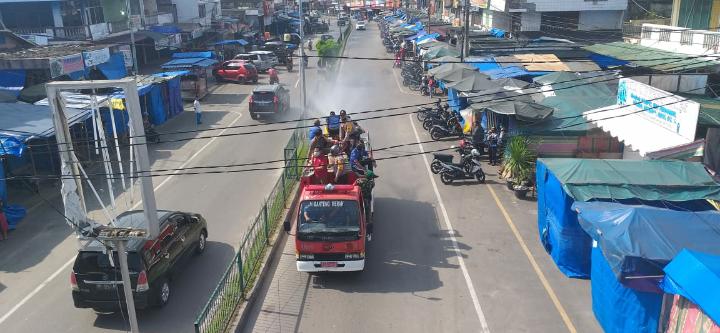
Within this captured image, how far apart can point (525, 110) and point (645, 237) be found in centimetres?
1071

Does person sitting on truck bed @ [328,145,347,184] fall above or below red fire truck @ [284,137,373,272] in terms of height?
above

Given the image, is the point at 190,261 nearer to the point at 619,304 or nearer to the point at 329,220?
the point at 329,220

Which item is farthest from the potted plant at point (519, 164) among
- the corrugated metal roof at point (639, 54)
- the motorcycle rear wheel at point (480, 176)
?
the corrugated metal roof at point (639, 54)

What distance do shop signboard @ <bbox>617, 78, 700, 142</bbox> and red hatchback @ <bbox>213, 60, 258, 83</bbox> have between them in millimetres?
26998

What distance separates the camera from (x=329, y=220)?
12.3 metres

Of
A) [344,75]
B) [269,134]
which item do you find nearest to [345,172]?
[269,134]

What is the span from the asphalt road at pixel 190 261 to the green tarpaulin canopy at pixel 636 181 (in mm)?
8000

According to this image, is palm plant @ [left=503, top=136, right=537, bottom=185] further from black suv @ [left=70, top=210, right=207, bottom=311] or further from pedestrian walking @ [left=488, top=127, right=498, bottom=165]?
black suv @ [left=70, top=210, right=207, bottom=311]

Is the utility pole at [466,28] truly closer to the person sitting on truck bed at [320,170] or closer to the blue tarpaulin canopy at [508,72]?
the blue tarpaulin canopy at [508,72]

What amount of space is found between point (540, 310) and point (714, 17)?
67.7 ft

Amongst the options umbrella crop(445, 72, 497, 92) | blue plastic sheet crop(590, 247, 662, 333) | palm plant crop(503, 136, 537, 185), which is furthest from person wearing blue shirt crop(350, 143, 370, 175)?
umbrella crop(445, 72, 497, 92)

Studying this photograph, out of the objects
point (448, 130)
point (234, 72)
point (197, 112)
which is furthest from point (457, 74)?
point (234, 72)

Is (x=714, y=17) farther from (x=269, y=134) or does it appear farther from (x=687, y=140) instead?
(x=269, y=134)

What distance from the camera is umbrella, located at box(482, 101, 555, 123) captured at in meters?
19.6
